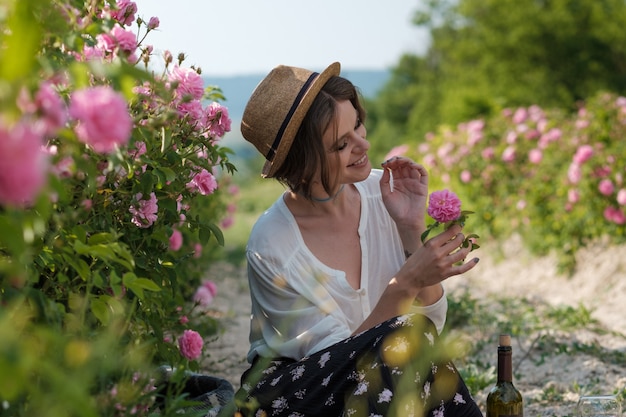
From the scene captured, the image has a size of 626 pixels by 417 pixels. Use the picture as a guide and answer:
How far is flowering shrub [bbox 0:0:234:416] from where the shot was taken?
3.41ft

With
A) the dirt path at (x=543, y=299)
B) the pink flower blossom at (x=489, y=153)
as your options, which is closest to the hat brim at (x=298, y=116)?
the dirt path at (x=543, y=299)

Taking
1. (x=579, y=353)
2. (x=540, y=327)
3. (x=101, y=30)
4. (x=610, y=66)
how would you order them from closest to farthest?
(x=101, y=30)
(x=579, y=353)
(x=540, y=327)
(x=610, y=66)

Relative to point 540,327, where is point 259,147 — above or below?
above

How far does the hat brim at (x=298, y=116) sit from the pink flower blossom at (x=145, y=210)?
28.0 inches

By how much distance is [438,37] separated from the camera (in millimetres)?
37938

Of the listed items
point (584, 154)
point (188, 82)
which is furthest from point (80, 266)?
point (584, 154)

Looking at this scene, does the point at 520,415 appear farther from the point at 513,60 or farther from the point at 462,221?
the point at 513,60

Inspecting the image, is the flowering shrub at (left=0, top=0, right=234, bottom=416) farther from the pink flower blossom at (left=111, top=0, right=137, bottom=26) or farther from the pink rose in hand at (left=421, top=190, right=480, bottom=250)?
the pink rose in hand at (left=421, top=190, right=480, bottom=250)

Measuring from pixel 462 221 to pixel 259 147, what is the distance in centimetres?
78

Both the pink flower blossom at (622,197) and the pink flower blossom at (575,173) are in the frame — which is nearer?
the pink flower blossom at (622,197)

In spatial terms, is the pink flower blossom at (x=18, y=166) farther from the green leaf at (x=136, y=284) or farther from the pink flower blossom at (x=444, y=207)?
the pink flower blossom at (x=444, y=207)

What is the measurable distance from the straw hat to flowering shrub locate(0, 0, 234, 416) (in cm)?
20

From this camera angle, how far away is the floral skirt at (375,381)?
7.54ft

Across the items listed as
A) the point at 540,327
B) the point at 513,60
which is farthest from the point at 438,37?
the point at 540,327
